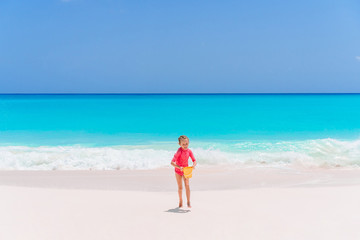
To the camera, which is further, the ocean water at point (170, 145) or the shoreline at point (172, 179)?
the ocean water at point (170, 145)

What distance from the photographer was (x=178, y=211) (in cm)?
577

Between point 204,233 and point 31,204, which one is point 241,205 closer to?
point 204,233

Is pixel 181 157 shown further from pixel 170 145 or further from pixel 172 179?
pixel 170 145

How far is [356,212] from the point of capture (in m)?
5.65

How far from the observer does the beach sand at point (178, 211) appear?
189 inches

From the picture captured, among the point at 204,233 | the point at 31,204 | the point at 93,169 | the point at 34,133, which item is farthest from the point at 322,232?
the point at 34,133

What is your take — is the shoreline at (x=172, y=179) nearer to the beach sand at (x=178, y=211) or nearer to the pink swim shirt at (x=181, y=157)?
the beach sand at (x=178, y=211)

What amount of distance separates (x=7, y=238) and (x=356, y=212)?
17.3 feet

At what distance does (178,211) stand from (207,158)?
7.50 meters

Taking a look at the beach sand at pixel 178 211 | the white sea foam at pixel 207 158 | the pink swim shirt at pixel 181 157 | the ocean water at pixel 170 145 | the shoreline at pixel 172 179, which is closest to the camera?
the beach sand at pixel 178 211

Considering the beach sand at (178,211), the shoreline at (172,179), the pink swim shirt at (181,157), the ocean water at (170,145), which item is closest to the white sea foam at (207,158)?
the ocean water at (170,145)

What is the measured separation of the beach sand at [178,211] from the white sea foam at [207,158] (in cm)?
321

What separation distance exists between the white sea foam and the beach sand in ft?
10.5

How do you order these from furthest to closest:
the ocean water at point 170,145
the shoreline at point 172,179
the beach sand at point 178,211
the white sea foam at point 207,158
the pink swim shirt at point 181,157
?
1. the ocean water at point 170,145
2. the white sea foam at point 207,158
3. the shoreline at point 172,179
4. the pink swim shirt at point 181,157
5. the beach sand at point 178,211
